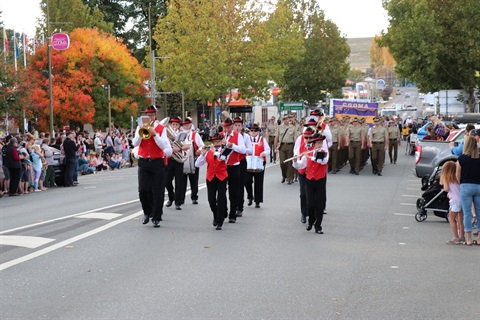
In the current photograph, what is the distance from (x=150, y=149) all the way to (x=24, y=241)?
271cm

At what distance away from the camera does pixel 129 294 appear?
905 cm

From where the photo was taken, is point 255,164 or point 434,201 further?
point 255,164

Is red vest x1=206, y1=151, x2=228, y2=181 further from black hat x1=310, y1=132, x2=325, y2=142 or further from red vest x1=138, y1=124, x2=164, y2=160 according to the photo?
black hat x1=310, y1=132, x2=325, y2=142

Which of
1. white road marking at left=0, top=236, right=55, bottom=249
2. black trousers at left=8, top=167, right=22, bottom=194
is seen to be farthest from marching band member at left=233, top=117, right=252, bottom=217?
black trousers at left=8, top=167, right=22, bottom=194

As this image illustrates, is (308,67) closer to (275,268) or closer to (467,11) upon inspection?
(467,11)

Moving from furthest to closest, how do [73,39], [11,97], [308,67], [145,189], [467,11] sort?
[308,67], [73,39], [467,11], [11,97], [145,189]

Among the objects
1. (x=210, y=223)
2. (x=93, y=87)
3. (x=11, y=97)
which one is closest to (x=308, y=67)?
(x=93, y=87)

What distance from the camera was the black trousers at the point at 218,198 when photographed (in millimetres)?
14648

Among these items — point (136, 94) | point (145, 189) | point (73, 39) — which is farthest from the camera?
point (136, 94)

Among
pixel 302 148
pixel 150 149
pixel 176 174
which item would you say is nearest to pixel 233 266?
pixel 150 149

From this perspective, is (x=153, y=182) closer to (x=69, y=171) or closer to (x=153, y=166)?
(x=153, y=166)

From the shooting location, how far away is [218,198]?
579 inches

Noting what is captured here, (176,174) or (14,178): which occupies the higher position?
(176,174)

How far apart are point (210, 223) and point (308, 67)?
211 ft
